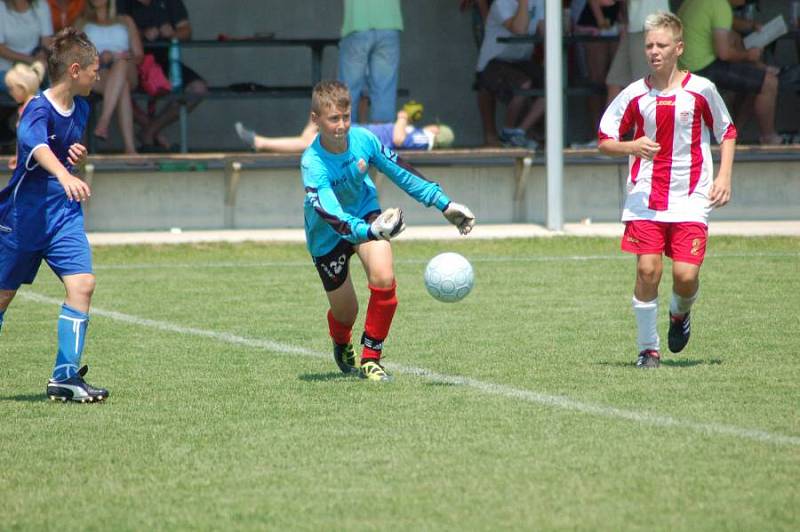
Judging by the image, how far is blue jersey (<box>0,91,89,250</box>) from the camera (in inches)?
249

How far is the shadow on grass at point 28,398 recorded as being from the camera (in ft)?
21.1

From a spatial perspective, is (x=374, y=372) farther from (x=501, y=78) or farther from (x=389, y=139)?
(x=501, y=78)

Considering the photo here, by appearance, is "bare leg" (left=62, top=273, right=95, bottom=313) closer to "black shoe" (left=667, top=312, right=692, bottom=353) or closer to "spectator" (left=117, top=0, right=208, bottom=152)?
"black shoe" (left=667, top=312, right=692, bottom=353)

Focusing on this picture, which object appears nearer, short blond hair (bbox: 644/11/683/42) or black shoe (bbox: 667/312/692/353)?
short blond hair (bbox: 644/11/683/42)

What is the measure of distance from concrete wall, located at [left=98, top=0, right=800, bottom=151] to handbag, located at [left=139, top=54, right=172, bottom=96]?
2.69m

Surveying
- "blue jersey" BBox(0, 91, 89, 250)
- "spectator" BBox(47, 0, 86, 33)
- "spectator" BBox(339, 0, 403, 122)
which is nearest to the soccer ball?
"blue jersey" BBox(0, 91, 89, 250)

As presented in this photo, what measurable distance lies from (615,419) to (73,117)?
113 inches

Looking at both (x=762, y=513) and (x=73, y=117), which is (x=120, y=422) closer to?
(x=73, y=117)

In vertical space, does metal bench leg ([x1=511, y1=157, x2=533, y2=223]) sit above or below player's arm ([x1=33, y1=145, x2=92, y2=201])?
below

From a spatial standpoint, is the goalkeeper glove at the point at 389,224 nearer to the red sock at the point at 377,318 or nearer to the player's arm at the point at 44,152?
the red sock at the point at 377,318

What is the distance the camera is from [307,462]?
16.4ft

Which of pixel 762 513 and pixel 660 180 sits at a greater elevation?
pixel 660 180

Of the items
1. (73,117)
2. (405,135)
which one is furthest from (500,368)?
(405,135)

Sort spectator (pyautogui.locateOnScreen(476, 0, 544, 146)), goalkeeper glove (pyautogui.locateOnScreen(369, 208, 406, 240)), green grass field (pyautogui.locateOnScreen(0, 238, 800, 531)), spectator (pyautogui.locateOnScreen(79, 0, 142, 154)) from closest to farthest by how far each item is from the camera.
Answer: green grass field (pyautogui.locateOnScreen(0, 238, 800, 531))
goalkeeper glove (pyautogui.locateOnScreen(369, 208, 406, 240))
spectator (pyautogui.locateOnScreen(79, 0, 142, 154))
spectator (pyautogui.locateOnScreen(476, 0, 544, 146))
